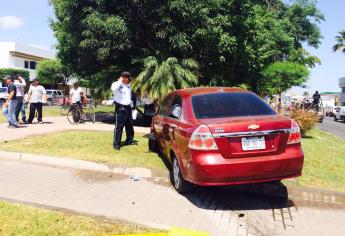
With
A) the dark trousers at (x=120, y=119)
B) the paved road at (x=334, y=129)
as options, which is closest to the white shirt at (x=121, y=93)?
the dark trousers at (x=120, y=119)

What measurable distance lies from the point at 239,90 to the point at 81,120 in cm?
1056

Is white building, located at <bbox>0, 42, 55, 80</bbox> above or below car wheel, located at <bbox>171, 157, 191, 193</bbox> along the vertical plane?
above

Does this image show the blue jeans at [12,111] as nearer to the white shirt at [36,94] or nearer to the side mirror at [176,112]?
the white shirt at [36,94]

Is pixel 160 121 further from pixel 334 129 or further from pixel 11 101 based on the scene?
pixel 334 129

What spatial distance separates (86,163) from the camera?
25.3ft

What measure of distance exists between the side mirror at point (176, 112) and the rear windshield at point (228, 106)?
32cm

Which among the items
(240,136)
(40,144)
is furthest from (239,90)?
(40,144)

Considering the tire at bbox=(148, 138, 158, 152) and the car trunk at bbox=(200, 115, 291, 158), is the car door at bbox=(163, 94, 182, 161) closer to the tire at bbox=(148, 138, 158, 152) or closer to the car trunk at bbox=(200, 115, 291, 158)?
the car trunk at bbox=(200, 115, 291, 158)

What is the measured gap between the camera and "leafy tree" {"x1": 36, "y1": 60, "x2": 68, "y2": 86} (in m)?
56.5

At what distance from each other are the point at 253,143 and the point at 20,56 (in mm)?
55932

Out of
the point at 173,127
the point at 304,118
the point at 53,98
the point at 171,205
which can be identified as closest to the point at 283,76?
the point at 304,118

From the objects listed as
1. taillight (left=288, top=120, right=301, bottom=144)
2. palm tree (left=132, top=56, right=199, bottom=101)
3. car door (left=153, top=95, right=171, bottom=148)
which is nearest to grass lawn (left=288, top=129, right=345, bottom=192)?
taillight (left=288, top=120, right=301, bottom=144)

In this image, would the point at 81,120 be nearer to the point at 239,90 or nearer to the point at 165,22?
the point at 165,22

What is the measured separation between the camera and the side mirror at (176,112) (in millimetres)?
6546
